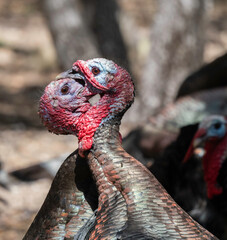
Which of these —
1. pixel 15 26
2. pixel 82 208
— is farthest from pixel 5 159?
pixel 15 26

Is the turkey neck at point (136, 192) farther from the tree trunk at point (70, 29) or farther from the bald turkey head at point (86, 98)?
the tree trunk at point (70, 29)

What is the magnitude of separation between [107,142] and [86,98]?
19 centimetres

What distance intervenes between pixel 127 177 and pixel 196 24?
13.5 feet

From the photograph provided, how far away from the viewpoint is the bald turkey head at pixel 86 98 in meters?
2.17

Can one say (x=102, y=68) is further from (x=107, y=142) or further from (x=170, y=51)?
(x=170, y=51)

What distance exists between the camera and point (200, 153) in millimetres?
3742

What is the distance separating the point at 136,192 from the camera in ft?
6.73

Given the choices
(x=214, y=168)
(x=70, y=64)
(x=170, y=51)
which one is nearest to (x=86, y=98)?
(x=214, y=168)

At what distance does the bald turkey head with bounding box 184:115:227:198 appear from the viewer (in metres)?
3.44

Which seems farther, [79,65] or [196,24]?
[196,24]

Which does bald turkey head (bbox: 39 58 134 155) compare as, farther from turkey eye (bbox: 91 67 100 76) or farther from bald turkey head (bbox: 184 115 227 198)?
bald turkey head (bbox: 184 115 227 198)

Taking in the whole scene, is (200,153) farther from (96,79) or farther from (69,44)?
(69,44)

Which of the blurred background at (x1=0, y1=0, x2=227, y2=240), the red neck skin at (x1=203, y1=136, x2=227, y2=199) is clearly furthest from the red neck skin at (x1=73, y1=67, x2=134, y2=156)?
the blurred background at (x1=0, y1=0, x2=227, y2=240)

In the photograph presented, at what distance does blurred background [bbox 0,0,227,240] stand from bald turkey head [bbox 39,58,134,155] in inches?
85.5
